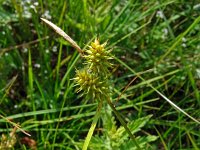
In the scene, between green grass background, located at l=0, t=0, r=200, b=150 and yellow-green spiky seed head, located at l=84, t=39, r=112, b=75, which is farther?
green grass background, located at l=0, t=0, r=200, b=150

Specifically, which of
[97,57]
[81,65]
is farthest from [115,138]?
[97,57]

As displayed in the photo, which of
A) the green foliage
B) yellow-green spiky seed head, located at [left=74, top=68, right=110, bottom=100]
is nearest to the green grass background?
the green foliage

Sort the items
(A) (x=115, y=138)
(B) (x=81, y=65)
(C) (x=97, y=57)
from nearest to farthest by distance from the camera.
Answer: (C) (x=97, y=57) → (A) (x=115, y=138) → (B) (x=81, y=65)

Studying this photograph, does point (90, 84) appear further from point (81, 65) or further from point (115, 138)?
point (81, 65)

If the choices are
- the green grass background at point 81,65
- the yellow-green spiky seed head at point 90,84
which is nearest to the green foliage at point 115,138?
the green grass background at point 81,65

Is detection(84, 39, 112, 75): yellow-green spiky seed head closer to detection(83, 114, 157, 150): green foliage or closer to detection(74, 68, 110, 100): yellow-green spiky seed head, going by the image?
detection(74, 68, 110, 100): yellow-green spiky seed head

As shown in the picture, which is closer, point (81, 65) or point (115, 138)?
point (115, 138)

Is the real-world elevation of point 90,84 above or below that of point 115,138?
above

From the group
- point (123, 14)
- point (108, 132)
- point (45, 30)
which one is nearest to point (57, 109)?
point (108, 132)

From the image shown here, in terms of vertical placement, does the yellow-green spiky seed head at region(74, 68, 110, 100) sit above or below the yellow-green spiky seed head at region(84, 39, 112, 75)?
below
